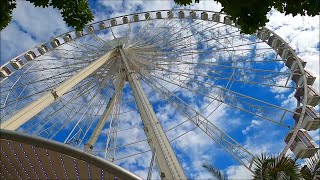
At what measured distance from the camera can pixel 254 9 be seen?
6336 millimetres

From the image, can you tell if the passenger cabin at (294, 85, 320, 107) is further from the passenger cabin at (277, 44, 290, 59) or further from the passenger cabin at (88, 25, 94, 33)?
the passenger cabin at (88, 25, 94, 33)

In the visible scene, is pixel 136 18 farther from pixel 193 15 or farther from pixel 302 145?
pixel 302 145

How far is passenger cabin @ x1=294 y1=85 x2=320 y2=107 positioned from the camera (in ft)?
59.4

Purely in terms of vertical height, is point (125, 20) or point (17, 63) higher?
point (125, 20)

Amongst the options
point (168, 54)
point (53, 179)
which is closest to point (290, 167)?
point (53, 179)

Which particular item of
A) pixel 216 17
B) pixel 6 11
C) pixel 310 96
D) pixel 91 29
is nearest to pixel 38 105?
pixel 6 11

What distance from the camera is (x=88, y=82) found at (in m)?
18.7

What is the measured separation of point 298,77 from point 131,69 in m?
7.62

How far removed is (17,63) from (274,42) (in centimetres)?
1332

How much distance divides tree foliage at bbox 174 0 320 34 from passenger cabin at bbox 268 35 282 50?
49.0ft

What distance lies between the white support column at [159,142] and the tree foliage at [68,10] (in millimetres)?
4993

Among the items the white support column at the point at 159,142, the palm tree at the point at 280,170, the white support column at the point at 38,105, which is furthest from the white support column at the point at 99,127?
the palm tree at the point at 280,170

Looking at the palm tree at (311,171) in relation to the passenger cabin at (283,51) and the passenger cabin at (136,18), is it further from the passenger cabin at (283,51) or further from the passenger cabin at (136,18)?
the passenger cabin at (136,18)

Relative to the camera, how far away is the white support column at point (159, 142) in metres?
11.1
